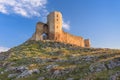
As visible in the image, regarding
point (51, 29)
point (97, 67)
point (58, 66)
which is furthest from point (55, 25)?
point (97, 67)

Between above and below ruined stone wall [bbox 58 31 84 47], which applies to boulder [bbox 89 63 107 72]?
below

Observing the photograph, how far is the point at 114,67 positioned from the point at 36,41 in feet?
164

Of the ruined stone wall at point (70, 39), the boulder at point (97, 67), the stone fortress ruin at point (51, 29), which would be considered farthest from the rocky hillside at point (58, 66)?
the ruined stone wall at point (70, 39)

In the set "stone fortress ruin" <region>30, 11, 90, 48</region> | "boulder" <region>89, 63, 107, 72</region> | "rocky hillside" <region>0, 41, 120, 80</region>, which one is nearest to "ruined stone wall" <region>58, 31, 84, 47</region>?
"stone fortress ruin" <region>30, 11, 90, 48</region>

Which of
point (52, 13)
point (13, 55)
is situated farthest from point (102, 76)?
point (52, 13)

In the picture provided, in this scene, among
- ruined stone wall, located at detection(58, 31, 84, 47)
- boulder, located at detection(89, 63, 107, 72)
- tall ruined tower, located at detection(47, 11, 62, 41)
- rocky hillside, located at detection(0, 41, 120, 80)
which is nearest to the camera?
rocky hillside, located at detection(0, 41, 120, 80)

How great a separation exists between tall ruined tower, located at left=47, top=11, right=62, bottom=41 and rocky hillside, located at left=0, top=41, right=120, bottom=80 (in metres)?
13.1

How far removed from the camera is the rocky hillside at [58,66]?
160 ft

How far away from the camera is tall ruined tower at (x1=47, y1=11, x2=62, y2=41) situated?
101 metres

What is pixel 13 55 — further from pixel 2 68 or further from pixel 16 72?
pixel 16 72

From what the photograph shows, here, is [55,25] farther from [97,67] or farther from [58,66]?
[97,67]

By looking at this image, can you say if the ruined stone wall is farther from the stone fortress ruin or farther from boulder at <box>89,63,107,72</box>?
boulder at <box>89,63,107,72</box>

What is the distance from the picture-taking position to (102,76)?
4422 cm

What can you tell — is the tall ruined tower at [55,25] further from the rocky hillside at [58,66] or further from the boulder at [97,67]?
the boulder at [97,67]
